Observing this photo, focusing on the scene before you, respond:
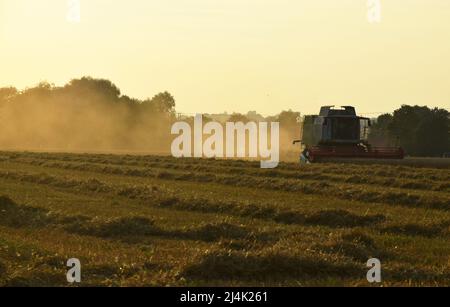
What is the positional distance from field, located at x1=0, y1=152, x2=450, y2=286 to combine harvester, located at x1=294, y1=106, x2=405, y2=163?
12.7 m

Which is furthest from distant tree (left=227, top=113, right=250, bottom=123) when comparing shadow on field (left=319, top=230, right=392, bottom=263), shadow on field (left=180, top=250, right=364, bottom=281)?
shadow on field (left=180, top=250, right=364, bottom=281)

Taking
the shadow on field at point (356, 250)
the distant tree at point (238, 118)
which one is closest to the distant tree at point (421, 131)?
the distant tree at point (238, 118)

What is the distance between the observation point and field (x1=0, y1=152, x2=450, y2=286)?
11258 millimetres

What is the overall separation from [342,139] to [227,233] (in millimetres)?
31036

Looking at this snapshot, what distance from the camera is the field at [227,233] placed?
1126 centimetres

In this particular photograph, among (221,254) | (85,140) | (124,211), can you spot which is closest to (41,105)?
(85,140)

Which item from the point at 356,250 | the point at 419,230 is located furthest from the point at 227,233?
the point at 419,230

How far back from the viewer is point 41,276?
10.6m

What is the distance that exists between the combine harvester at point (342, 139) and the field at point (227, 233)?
12.7m

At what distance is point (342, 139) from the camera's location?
4600cm

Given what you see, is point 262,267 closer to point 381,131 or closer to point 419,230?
point 419,230

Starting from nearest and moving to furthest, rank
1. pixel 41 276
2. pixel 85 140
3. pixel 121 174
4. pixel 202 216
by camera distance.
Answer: pixel 41 276 < pixel 202 216 < pixel 121 174 < pixel 85 140
